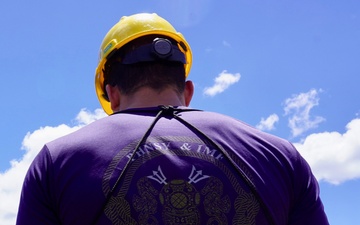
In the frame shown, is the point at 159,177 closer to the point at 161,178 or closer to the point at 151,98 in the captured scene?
the point at 161,178

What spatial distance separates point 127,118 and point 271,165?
37.0 inches

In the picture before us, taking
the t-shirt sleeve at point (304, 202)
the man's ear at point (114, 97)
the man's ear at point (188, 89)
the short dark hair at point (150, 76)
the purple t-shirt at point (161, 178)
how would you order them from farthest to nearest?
the man's ear at point (188, 89)
the man's ear at point (114, 97)
the short dark hair at point (150, 76)
the t-shirt sleeve at point (304, 202)
the purple t-shirt at point (161, 178)

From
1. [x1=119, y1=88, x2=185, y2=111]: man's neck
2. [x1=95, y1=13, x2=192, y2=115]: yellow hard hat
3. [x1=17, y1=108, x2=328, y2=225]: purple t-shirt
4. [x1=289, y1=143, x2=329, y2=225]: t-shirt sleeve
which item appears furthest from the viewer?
[x1=95, y1=13, x2=192, y2=115]: yellow hard hat

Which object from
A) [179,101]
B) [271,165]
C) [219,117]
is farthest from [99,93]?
[271,165]

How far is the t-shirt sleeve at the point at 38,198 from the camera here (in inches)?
116

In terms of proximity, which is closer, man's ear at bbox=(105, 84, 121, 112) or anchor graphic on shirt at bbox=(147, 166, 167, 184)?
anchor graphic on shirt at bbox=(147, 166, 167, 184)

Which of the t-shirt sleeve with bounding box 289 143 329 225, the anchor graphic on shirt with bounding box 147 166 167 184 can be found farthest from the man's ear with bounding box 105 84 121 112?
the t-shirt sleeve with bounding box 289 143 329 225

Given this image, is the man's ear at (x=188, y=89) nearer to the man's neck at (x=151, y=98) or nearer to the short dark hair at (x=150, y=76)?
the short dark hair at (x=150, y=76)

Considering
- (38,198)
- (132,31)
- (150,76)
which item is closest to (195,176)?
(38,198)

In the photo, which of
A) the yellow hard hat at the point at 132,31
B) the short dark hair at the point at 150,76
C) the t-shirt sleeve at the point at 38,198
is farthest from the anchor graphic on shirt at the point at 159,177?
the yellow hard hat at the point at 132,31

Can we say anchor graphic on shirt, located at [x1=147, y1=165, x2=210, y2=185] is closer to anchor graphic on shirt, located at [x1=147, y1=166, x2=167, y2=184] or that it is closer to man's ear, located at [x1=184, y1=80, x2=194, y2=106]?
anchor graphic on shirt, located at [x1=147, y1=166, x2=167, y2=184]

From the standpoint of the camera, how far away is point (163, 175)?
2908 mm

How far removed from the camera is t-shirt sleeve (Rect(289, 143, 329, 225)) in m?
3.23

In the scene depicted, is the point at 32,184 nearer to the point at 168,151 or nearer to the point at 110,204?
the point at 110,204
